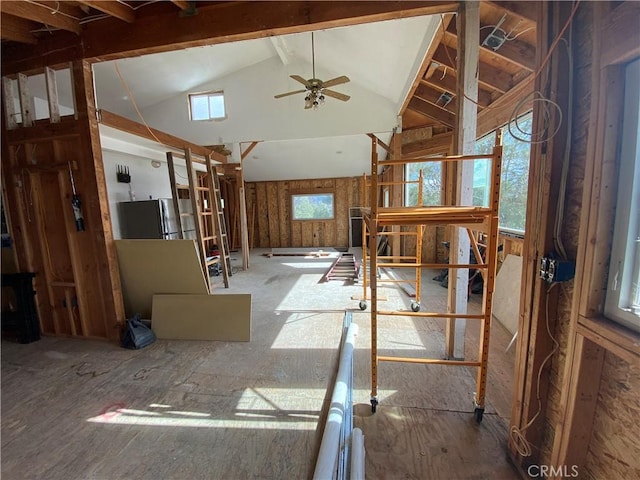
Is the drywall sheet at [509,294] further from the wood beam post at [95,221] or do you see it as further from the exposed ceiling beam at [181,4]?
the wood beam post at [95,221]

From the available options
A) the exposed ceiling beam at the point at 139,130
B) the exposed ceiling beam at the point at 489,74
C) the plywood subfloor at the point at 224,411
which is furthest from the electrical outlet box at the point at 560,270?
the exposed ceiling beam at the point at 139,130

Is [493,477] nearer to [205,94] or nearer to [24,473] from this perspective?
[24,473]

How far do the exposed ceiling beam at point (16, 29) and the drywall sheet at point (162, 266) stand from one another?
6.44 ft

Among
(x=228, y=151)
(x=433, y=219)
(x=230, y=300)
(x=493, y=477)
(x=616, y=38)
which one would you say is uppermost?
(x=228, y=151)

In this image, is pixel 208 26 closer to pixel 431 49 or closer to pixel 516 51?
pixel 431 49

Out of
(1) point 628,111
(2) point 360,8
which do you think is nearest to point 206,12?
(2) point 360,8

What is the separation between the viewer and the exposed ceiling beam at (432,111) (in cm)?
459

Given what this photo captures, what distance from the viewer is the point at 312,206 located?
9102mm

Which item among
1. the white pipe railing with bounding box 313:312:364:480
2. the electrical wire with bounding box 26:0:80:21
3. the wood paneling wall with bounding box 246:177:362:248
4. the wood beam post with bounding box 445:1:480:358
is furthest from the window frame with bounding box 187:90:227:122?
the white pipe railing with bounding box 313:312:364:480

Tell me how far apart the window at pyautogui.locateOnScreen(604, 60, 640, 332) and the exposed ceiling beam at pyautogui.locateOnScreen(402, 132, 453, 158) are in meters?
4.16

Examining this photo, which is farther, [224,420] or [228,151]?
[228,151]

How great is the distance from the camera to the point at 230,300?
9.16 feet

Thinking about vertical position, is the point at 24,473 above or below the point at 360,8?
below

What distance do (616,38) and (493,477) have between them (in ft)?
6.45
